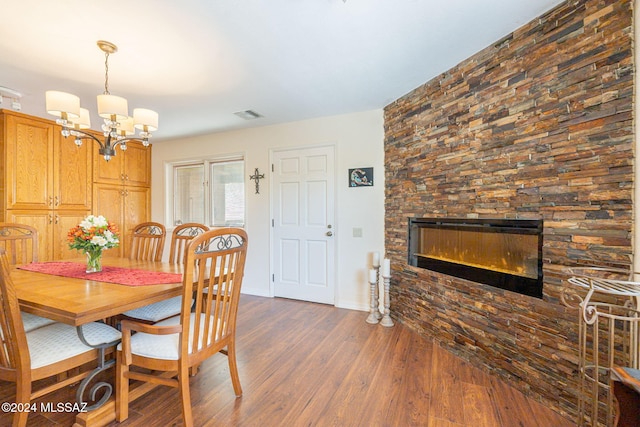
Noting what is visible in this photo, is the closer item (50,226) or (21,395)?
(21,395)

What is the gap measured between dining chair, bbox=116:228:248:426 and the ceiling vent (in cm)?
216

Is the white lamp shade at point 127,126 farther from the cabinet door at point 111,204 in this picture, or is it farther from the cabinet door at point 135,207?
the cabinet door at point 135,207

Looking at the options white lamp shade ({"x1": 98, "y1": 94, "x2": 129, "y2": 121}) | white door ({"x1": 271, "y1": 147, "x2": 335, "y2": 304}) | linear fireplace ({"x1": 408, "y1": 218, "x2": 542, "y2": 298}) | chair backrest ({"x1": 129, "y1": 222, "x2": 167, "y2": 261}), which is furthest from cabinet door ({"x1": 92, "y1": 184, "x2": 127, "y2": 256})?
linear fireplace ({"x1": 408, "y1": 218, "x2": 542, "y2": 298})

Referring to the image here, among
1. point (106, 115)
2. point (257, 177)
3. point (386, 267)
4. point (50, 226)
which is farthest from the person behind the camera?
point (257, 177)

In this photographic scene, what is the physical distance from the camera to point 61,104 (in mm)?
1779

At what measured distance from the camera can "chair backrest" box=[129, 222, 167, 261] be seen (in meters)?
2.78

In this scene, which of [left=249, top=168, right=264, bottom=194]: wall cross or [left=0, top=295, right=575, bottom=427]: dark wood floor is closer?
[left=0, top=295, right=575, bottom=427]: dark wood floor

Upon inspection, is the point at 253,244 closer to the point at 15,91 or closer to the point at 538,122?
the point at 15,91

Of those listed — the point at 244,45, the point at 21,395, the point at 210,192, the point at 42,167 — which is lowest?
the point at 21,395

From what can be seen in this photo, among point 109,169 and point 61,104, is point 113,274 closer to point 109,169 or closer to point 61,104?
point 61,104

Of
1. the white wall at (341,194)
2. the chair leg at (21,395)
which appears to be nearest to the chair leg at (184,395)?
the chair leg at (21,395)

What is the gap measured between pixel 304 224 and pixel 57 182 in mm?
3278

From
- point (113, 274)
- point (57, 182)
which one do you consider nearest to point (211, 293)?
point (113, 274)

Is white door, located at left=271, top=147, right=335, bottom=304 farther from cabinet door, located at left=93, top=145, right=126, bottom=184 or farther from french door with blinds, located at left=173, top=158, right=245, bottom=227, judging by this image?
cabinet door, located at left=93, top=145, right=126, bottom=184
